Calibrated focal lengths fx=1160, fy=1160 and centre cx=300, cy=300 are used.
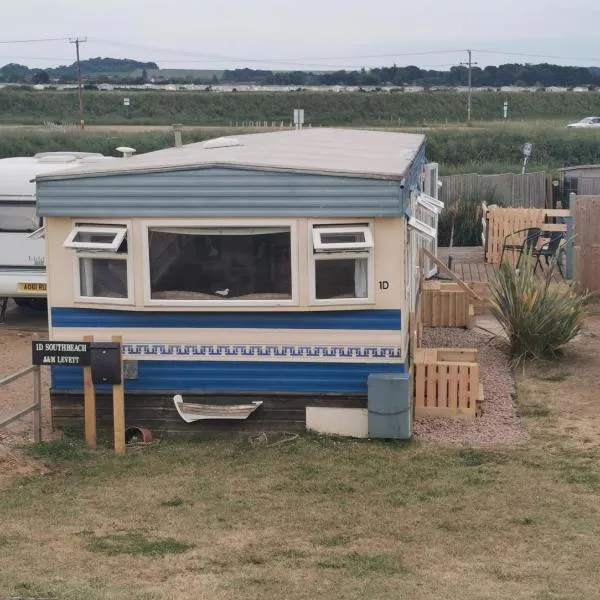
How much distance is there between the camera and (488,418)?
1054 cm

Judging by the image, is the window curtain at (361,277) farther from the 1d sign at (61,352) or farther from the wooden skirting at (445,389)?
the 1d sign at (61,352)

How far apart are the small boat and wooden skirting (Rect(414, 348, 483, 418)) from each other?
160 centimetres

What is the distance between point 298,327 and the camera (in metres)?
9.58

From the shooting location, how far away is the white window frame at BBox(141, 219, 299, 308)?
9422 millimetres

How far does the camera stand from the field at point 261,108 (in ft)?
244

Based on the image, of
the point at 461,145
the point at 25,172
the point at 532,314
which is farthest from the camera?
the point at 461,145

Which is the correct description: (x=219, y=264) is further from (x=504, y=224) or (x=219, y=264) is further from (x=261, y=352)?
(x=504, y=224)

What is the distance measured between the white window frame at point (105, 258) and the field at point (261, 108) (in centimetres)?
6147

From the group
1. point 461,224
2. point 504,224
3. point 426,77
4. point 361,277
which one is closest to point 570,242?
point 504,224

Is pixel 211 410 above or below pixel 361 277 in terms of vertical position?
below

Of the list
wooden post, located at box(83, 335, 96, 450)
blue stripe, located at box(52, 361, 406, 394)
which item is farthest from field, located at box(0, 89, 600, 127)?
wooden post, located at box(83, 335, 96, 450)

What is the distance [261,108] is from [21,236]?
211 feet

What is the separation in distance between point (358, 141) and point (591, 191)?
35.6 feet

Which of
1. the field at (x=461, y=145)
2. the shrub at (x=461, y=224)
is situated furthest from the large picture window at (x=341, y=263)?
the field at (x=461, y=145)
